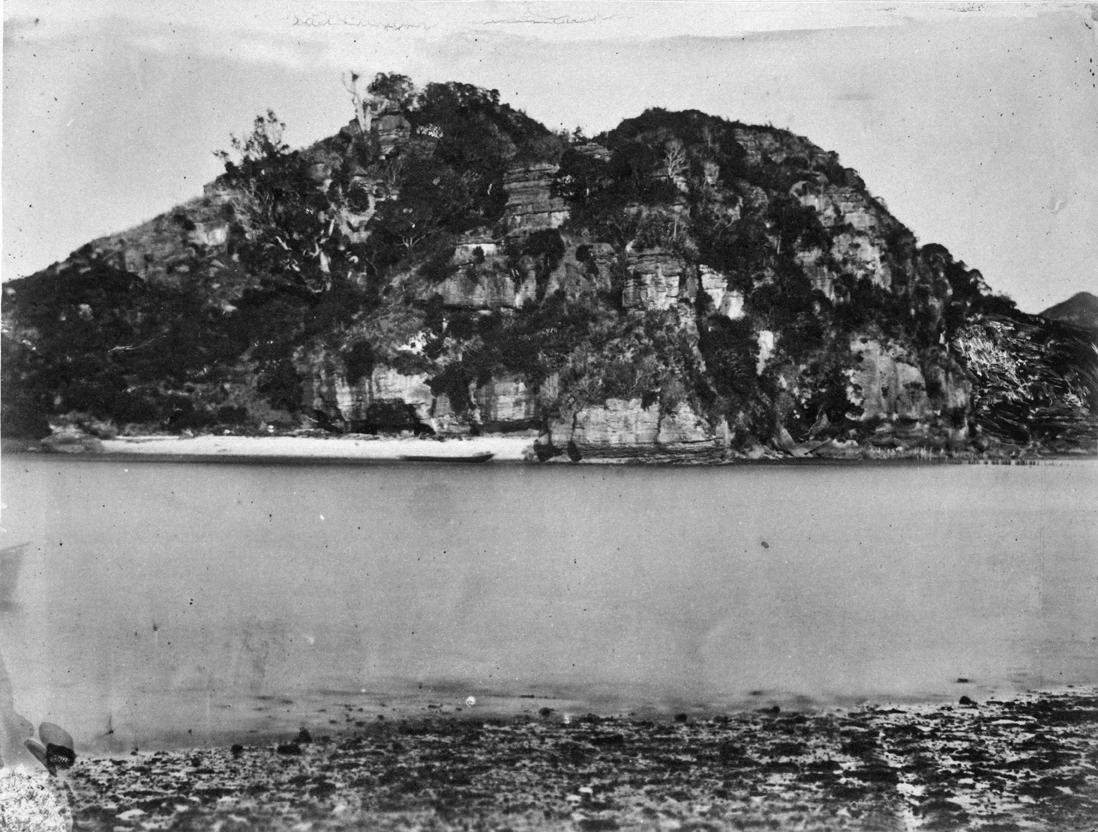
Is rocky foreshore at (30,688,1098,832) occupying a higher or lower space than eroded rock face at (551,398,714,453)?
lower

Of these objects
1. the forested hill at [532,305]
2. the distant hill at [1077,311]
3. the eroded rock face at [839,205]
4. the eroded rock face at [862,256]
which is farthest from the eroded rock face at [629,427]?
the distant hill at [1077,311]

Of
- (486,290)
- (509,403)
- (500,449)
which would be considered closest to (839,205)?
(486,290)

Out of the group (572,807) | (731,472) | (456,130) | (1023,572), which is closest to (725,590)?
(731,472)

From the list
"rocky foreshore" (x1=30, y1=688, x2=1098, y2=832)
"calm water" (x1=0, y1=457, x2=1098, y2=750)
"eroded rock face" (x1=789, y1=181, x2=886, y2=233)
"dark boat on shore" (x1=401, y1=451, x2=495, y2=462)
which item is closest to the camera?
"rocky foreshore" (x1=30, y1=688, x2=1098, y2=832)

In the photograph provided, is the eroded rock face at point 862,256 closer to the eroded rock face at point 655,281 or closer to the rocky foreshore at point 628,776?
the eroded rock face at point 655,281

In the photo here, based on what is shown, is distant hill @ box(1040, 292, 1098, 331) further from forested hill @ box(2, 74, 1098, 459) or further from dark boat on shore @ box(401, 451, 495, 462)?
dark boat on shore @ box(401, 451, 495, 462)

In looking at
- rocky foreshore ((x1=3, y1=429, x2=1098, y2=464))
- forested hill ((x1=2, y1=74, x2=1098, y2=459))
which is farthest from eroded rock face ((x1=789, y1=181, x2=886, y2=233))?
rocky foreshore ((x1=3, y1=429, x2=1098, y2=464))
